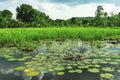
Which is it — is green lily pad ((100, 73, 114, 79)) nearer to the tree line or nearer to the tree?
the tree line

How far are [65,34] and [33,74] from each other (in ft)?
26.4

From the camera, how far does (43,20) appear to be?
108ft

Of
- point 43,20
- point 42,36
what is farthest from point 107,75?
point 43,20

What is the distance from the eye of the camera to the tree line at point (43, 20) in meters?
26.2

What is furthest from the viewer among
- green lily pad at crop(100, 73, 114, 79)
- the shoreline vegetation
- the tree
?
the tree

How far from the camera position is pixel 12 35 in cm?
998

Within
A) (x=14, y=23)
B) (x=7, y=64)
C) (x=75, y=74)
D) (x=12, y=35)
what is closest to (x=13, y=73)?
(x=7, y=64)

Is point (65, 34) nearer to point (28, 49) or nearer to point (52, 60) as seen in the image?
point (28, 49)

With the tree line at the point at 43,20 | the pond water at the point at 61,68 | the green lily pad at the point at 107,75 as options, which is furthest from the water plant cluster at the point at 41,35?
the tree line at the point at 43,20

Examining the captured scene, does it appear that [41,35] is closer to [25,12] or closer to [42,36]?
[42,36]

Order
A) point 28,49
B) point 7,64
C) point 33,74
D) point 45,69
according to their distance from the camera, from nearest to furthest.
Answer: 1. point 33,74
2. point 45,69
3. point 7,64
4. point 28,49

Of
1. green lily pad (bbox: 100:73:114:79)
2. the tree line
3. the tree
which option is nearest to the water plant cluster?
green lily pad (bbox: 100:73:114:79)

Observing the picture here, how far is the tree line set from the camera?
2622cm

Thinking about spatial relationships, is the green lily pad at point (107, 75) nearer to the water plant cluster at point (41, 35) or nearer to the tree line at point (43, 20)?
the water plant cluster at point (41, 35)
